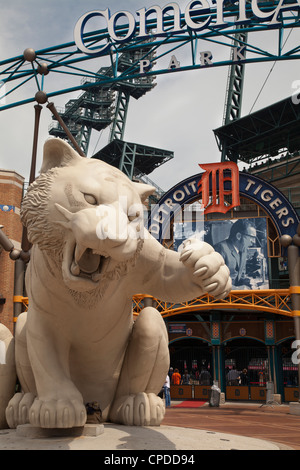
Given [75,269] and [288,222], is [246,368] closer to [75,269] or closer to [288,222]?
[288,222]

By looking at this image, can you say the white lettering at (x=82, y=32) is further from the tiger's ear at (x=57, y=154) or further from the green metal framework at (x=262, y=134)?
the green metal framework at (x=262, y=134)

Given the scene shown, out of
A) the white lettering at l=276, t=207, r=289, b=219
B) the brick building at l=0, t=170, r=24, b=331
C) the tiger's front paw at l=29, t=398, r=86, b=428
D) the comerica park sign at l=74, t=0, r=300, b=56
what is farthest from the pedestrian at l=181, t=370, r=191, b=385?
the tiger's front paw at l=29, t=398, r=86, b=428

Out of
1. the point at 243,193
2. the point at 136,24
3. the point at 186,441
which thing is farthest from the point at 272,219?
the point at 186,441

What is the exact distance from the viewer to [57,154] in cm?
282

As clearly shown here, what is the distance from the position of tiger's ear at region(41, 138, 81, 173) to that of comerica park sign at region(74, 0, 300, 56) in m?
9.91

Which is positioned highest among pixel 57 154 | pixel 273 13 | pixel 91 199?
pixel 273 13

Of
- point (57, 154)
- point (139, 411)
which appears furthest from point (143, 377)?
point (57, 154)

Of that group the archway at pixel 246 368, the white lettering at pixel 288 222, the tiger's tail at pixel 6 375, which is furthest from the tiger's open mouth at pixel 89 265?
the archway at pixel 246 368

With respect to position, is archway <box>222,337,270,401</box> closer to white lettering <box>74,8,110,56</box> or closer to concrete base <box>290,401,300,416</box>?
concrete base <box>290,401,300,416</box>

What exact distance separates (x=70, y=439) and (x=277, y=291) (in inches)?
437

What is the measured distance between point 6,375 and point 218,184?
43.7ft

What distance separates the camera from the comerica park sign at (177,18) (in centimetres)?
1146

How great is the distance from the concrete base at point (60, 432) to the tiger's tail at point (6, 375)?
0.51 m

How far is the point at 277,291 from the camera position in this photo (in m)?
13.1
